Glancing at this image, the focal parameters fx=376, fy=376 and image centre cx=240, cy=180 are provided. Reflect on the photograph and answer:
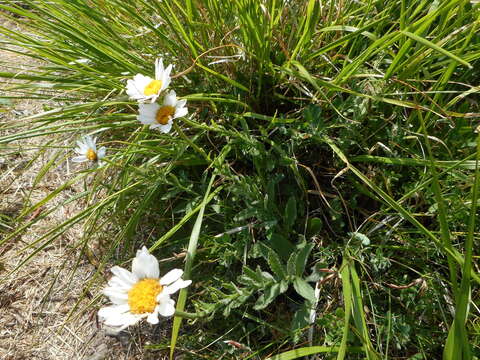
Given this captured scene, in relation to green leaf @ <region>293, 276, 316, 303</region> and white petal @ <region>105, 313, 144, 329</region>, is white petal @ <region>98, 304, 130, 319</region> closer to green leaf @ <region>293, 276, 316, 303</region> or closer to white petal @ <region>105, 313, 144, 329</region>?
white petal @ <region>105, 313, 144, 329</region>

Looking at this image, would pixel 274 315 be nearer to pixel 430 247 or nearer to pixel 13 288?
pixel 430 247

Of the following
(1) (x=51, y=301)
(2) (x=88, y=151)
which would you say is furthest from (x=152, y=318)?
(1) (x=51, y=301)

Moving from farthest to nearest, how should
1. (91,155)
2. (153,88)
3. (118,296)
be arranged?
(91,155)
(153,88)
(118,296)

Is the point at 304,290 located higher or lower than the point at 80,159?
lower

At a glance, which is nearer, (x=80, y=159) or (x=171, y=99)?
(x=171, y=99)

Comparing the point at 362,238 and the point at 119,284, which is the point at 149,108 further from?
the point at 362,238

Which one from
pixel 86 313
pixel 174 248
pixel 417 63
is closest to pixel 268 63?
pixel 417 63

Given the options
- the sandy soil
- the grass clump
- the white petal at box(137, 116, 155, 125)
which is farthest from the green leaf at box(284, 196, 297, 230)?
the sandy soil
